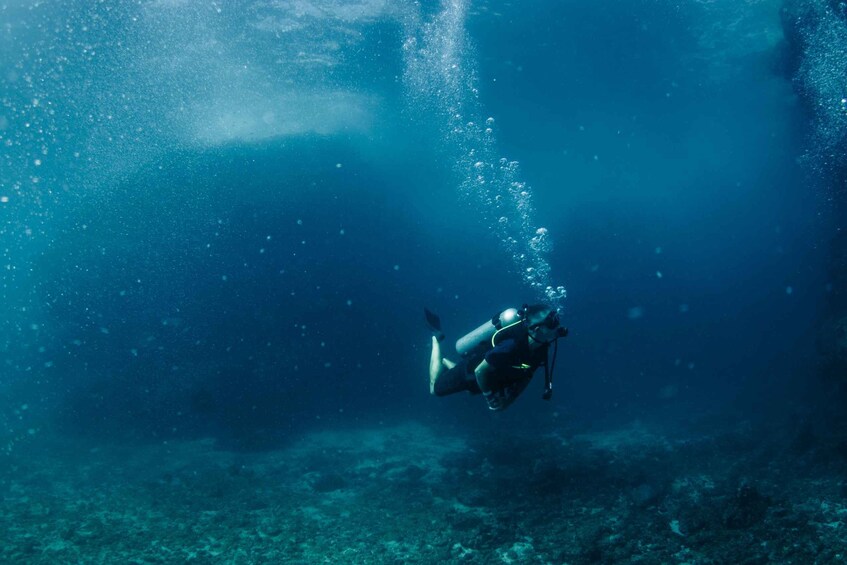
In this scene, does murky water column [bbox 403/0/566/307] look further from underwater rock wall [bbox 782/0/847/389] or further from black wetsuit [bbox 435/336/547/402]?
underwater rock wall [bbox 782/0/847/389]

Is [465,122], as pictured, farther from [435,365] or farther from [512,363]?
[512,363]

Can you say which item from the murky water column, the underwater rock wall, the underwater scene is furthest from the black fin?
the underwater rock wall

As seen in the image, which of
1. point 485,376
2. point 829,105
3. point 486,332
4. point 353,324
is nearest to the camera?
point 485,376

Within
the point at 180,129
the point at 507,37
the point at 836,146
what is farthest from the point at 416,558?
the point at 836,146

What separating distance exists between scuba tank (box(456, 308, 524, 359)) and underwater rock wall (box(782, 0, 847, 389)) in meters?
13.5

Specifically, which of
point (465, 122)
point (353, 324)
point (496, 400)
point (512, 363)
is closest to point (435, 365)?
point (496, 400)

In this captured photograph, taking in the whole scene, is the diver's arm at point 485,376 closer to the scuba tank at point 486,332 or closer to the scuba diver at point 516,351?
the scuba diver at point 516,351

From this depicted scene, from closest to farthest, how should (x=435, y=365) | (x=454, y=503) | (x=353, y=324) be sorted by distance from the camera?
1. (x=435, y=365)
2. (x=454, y=503)
3. (x=353, y=324)

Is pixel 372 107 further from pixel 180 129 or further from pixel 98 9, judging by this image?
pixel 98 9

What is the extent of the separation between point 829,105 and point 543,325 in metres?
24.7

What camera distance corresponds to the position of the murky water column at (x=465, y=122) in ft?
61.9

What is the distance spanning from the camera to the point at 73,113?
79.0 ft

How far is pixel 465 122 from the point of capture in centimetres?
3456

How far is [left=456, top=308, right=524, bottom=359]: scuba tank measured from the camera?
6.10 metres
